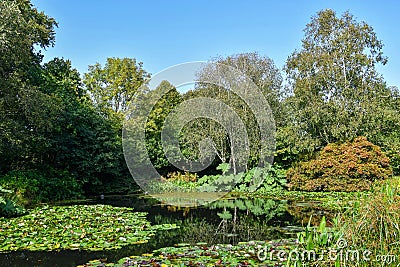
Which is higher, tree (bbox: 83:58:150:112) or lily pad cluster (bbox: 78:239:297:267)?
tree (bbox: 83:58:150:112)

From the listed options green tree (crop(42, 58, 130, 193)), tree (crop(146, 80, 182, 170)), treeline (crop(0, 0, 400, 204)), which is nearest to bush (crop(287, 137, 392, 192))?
treeline (crop(0, 0, 400, 204))

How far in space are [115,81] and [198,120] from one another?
8.56 meters

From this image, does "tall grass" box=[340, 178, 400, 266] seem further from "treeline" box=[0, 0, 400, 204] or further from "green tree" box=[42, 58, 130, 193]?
"green tree" box=[42, 58, 130, 193]

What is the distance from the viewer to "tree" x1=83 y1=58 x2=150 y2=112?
22844 millimetres

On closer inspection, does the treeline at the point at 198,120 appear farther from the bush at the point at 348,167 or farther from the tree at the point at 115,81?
the tree at the point at 115,81

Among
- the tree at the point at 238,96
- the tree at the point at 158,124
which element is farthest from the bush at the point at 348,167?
the tree at the point at 158,124

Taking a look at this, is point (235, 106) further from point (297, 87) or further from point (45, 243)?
point (45, 243)

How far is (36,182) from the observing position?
12.0m

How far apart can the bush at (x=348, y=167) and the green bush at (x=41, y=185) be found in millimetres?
8994

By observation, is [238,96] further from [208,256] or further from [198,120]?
[208,256]

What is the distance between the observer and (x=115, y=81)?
2286 centimetres

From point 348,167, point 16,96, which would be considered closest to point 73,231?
point 16,96

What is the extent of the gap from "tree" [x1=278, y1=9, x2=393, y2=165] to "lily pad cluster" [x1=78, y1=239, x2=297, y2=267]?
30.3 feet

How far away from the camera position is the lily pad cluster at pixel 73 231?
18.2 feet
